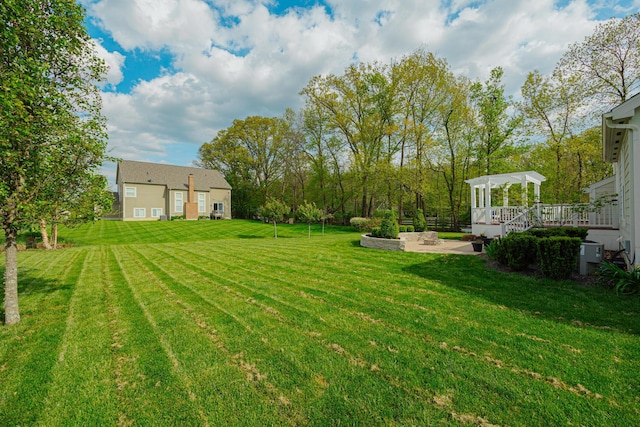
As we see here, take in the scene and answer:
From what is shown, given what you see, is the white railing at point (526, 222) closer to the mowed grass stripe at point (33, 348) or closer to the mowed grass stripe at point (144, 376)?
the mowed grass stripe at point (144, 376)

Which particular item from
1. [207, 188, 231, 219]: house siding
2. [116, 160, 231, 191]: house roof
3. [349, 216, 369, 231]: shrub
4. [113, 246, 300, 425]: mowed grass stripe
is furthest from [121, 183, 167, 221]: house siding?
[113, 246, 300, 425]: mowed grass stripe

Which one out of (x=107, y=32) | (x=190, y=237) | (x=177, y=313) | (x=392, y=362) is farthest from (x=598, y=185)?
(x=190, y=237)

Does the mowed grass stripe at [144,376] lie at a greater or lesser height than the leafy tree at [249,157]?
lesser

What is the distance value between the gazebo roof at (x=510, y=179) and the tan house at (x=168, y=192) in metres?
30.9

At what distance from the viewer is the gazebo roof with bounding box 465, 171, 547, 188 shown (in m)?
13.1

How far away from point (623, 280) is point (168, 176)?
1517 inches

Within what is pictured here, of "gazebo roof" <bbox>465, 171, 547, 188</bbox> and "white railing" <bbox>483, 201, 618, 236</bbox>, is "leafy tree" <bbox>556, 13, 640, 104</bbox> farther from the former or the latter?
"white railing" <bbox>483, 201, 618, 236</bbox>

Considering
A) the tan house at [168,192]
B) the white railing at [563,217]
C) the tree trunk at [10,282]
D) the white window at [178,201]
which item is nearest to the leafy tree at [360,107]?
the white railing at [563,217]

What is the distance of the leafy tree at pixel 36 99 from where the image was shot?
146 inches

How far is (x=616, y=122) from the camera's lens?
20.9 feet

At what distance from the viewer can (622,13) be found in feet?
42.6

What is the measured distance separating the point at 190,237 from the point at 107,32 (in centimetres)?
1395

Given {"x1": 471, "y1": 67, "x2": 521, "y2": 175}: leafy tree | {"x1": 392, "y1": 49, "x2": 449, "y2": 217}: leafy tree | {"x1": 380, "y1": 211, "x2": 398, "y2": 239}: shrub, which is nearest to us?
{"x1": 380, "y1": 211, "x2": 398, "y2": 239}: shrub

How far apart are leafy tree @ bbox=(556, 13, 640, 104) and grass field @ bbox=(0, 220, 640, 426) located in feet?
53.9
